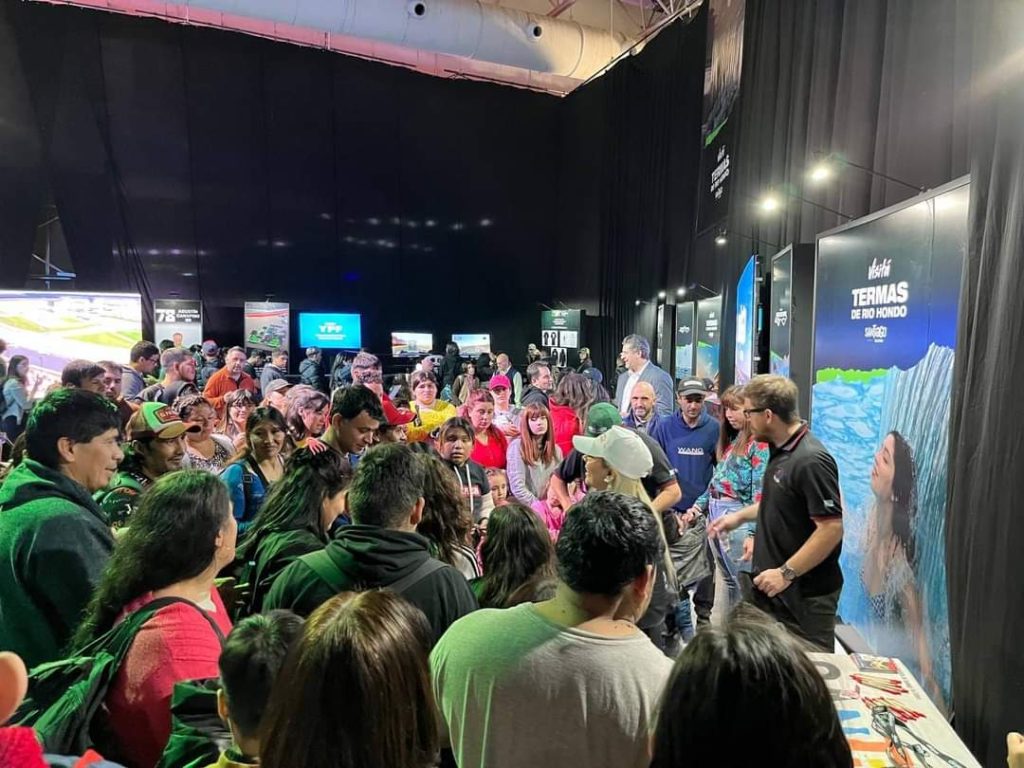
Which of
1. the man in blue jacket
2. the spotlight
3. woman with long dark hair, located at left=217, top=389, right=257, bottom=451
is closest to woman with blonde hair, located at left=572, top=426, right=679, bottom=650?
the man in blue jacket

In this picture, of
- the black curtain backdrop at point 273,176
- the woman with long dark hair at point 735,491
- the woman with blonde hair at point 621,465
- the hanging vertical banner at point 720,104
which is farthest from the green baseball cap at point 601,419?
the black curtain backdrop at point 273,176

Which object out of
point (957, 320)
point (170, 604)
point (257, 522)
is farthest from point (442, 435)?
point (957, 320)

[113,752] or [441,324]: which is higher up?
[441,324]

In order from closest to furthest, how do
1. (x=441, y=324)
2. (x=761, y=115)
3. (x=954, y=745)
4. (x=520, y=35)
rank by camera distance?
(x=954, y=745) < (x=761, y=115) < (x=520, y=35) < (x=441, y=324)

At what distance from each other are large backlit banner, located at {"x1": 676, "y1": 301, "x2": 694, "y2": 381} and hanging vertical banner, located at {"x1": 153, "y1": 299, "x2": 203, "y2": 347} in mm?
7888

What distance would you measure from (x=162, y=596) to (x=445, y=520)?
109 cm

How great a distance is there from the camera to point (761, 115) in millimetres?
5906

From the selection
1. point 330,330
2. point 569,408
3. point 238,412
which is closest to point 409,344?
point 330,330

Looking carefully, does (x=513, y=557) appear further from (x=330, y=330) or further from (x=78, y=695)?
(x=330, y=330)

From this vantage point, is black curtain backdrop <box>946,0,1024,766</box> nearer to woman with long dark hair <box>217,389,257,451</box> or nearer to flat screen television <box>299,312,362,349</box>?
woman with long dark hair <box>217,389,257,451</box>

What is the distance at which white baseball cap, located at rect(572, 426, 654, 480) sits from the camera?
282cm

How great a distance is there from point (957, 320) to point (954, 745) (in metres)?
1.43

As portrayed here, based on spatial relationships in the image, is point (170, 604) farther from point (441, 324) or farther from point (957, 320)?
point (441, 324)

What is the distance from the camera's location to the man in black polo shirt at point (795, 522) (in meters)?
2.52
